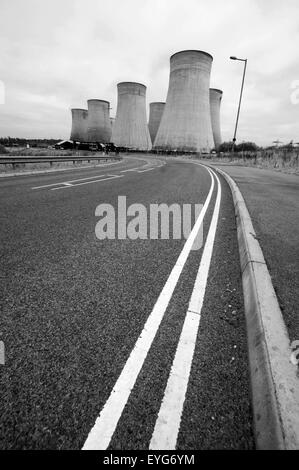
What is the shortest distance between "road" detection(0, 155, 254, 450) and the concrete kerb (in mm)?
87

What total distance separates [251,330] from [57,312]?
1669 mm

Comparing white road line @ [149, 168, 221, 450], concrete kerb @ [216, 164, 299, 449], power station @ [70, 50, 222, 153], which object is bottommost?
white road line @ [149, 168, 221, 450]

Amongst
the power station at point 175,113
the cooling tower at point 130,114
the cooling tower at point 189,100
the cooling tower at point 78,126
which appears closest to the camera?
the cooling tower at point 189,100

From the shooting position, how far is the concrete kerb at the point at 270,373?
46.3 inches

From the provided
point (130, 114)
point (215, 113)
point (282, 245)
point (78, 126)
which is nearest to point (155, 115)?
point (215, 113)

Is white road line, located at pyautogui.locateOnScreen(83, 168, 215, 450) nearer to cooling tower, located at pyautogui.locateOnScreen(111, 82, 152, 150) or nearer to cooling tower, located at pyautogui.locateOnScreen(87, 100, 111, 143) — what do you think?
cooling tower, located at pyautogui.locateOnScreen(111, 82, 152, 150)

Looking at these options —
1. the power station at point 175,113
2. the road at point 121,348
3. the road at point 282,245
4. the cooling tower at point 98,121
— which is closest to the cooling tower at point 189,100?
the power station at point 175,113

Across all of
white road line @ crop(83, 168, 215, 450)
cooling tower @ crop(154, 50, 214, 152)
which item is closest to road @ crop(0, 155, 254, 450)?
white road line @ crop(83, 168, 215, 450)

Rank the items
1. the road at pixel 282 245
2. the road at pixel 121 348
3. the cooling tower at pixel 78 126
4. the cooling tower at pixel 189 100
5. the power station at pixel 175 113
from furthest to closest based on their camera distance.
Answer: the cooling tower at pixel 78 126 → the power station at pixel 175 113 → the cooling tower at pixel 189 100 → the road at pixel 282 245 → the road at pixel 121 348

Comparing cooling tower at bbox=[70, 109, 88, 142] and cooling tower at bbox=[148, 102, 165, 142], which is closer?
cooling tower at bbox=[148, 102, 165, 142]

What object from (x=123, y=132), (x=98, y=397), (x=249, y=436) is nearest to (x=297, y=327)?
(x=249, y=436)

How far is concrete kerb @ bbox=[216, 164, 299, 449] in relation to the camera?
3.86ft

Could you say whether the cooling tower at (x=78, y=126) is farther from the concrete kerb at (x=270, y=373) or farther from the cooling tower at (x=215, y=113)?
the concrete kerb at (x=270, y=373)

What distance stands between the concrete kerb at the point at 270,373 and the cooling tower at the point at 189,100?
41.7 m
